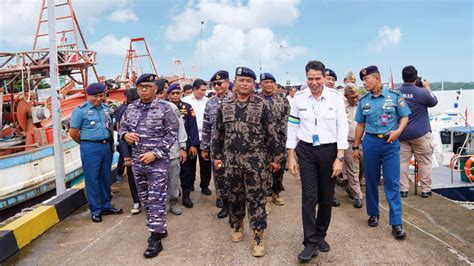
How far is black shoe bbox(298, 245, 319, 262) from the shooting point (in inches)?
131

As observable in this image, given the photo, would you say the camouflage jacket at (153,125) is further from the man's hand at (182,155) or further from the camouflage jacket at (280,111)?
the camouflage jacket at (280,111)

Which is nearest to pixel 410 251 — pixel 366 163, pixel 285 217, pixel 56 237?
pixel 366 163

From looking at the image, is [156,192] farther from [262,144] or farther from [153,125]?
[262,144]

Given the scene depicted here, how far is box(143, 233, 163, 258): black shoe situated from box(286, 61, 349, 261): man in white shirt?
147cm

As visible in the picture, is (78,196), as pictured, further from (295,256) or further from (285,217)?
(295,256)

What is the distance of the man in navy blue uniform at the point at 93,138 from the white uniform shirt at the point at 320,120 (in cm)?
268

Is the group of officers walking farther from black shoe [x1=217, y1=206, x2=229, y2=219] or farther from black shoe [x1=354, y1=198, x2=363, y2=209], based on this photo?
black shoe [x1=354, y1=198, x2=363, y2=209]

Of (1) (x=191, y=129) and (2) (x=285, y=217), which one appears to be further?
(1) (x=191, y=129)

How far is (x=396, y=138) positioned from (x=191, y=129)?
9.35 ft

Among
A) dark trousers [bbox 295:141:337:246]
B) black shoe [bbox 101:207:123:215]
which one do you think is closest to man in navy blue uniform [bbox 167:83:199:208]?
black shoe [bbox 101:207:123:215]

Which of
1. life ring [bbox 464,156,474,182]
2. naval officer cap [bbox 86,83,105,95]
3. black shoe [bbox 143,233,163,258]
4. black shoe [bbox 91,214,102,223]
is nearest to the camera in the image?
black shoe [bbox 143,233,163,258]

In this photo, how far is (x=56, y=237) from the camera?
4.36 metres

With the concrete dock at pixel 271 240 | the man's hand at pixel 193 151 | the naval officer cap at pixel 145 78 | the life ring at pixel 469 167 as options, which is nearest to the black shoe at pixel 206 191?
the concrete dock at pixel 271 240

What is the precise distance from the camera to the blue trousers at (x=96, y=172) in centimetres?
478
